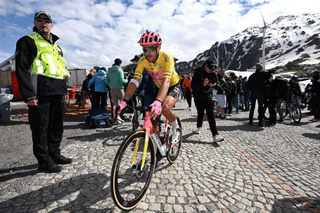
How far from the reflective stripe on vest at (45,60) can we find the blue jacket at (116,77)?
3.46 meters

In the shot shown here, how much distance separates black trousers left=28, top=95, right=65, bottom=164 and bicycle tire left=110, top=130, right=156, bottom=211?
1.42m

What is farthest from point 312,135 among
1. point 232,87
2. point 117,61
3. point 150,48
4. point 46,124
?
point 46,124

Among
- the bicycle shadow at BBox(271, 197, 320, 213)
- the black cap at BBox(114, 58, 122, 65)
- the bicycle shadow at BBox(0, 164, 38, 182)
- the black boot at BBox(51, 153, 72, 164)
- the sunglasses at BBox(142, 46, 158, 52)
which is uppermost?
the black cap at BBox(114, 58, 122, 65)

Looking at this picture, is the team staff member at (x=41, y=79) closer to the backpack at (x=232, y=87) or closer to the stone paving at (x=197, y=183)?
the stone paving at (x=197, y=183)

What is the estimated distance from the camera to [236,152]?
4.02 meters

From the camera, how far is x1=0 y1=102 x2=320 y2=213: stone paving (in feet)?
7.20

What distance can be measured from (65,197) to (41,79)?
1.82 meters

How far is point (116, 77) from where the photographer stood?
6.46m

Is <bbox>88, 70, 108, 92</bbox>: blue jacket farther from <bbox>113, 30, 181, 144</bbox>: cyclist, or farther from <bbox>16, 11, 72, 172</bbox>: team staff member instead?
<bbox>113, 30, 181, 144</bbox>: cyclist

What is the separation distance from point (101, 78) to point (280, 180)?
21.1ft

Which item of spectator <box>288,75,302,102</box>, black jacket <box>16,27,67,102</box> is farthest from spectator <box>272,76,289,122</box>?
black jacket <box>16,27,67,102</box>

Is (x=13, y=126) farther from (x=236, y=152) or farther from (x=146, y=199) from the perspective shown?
(x=236, y=152)

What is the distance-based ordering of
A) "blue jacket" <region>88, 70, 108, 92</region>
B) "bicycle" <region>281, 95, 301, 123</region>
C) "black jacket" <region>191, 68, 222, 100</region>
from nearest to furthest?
1. "black jacket" <region>191, 68, 222, 100</region>
2. "blue jacket" <region>88, 70, 108, 92</region>
3. "bicycle" <region>281, 95, 301, 123</region>

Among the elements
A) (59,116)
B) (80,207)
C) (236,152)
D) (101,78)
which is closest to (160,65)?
(59,116)
